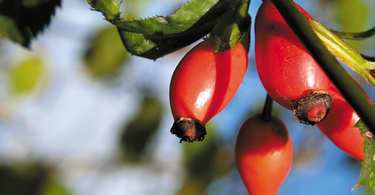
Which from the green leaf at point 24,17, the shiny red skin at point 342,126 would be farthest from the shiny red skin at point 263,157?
the green leaf at point 24,17

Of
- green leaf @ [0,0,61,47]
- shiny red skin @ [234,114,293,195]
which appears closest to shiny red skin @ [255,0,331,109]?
shiny red skin @ [234,114,293,195]

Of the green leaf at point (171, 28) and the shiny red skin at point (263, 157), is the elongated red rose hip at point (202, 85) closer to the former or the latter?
the green leaf at point (171, 28)

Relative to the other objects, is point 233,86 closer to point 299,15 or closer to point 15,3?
point 299,15

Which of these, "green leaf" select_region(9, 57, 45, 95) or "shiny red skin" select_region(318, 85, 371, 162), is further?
"green leaf" select_region(9, 57, 45, 95)

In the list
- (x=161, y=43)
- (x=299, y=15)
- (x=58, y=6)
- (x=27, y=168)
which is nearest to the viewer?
(x=299, y=15)

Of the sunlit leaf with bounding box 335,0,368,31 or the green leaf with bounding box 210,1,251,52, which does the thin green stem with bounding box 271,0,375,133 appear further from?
the sunlit leaf with bounding box 335,0,368,31

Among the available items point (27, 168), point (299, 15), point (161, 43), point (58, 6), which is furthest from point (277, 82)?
point (27, 168)
